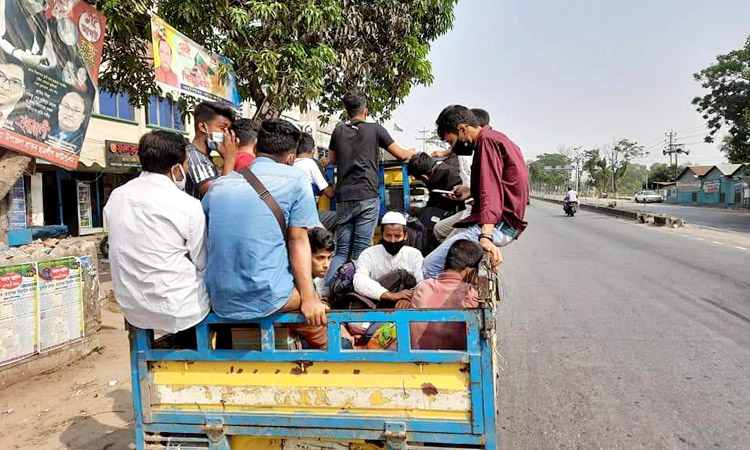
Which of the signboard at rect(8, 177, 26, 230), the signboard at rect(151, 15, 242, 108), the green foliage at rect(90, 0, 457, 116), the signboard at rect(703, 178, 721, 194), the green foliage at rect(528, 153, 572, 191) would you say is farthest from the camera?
the green foliage at rect(528, 153, 572, 191)

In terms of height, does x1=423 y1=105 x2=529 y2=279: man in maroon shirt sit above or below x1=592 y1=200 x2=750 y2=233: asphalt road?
above

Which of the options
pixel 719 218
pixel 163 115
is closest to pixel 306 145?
pixel 163 115

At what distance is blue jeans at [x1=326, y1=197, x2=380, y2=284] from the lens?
4.15m

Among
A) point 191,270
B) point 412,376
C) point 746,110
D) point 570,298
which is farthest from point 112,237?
point 746,110

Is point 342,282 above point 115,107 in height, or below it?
below

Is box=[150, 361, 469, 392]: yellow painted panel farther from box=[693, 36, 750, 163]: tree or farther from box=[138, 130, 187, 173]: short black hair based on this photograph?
box=[693, 36, 750, 163]: tree

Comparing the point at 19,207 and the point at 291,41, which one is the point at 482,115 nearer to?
the point at 291,41

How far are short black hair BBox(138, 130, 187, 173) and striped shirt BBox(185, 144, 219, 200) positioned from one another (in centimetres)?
81

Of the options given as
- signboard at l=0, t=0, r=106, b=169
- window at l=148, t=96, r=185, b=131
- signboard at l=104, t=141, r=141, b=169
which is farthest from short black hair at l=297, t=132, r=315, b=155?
window at l=148, t=96, r=185, b=131

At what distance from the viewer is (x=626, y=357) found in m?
4.82

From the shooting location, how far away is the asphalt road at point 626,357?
338cm

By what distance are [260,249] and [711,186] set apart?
177 feet

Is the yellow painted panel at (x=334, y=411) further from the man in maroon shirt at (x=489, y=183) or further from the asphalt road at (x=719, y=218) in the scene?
the asphalt road at (x=719, y=218)

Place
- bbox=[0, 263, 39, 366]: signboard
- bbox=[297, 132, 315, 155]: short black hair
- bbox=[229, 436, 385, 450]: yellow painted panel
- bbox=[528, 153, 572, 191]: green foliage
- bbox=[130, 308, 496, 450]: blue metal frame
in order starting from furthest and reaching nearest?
bbox=[528, 153, 572, 191]: green foliage → bbox=[297, 132, 315, 155]: short black hair → bbox=[0, 263, 39, 366]: signboard → bbox=[229, 436, 385, 450]: yellow painted panel → bbox=[130, 308, 496, 450]: blue metal frame
